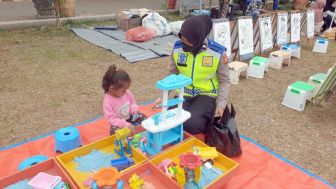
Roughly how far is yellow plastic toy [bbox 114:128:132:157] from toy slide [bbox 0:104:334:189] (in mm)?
654

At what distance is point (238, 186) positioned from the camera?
2568mm

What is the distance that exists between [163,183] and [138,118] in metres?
0.96

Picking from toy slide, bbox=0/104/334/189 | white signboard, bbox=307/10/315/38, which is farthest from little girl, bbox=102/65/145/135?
white signboard, bbox=307/10/315/38

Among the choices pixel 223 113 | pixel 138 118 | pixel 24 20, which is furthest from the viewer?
pixel 24 20

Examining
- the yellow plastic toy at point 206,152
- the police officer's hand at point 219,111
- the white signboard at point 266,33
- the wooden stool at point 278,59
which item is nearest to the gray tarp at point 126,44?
the white signboard at point 266,33

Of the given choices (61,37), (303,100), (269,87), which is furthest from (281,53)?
(61,37)

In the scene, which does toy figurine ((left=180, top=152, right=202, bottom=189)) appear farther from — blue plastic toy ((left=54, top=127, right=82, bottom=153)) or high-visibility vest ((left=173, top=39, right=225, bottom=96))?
blue plastic toy ((left=54, top=127, right=82, bottom=153))

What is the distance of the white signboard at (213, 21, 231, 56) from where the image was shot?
198 inches

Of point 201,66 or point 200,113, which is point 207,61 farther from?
point 200,113

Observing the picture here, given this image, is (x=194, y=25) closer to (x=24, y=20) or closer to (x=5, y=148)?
(x=5, y=148)

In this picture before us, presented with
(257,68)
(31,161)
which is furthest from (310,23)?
(31,161)

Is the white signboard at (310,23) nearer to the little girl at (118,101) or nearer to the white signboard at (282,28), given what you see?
the white signboard at (282,28)

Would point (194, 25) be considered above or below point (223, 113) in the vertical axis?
above

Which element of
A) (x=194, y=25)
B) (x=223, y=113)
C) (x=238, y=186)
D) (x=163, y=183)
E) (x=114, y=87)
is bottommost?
(x=238, y=186)
